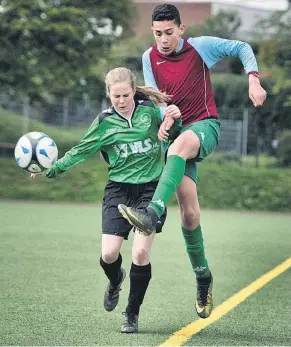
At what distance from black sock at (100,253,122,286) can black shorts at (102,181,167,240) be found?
0.84 feet

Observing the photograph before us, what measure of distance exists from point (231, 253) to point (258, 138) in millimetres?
16230

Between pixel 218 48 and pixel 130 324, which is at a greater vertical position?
pixel 218 48

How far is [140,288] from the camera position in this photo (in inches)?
278

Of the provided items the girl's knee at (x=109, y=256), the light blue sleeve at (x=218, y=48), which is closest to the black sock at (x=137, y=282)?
the girl's knee at (x=109, y=256)

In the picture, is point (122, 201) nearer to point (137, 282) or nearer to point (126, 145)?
point (126, 145)

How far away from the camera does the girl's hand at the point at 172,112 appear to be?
6.71m

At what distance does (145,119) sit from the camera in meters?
6.93

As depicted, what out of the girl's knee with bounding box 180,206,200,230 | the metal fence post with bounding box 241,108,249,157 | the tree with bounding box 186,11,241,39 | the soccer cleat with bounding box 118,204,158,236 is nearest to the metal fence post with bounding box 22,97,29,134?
the metal fence post with bounding box 241,108,249,157

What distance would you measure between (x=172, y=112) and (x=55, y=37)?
63.6 feet

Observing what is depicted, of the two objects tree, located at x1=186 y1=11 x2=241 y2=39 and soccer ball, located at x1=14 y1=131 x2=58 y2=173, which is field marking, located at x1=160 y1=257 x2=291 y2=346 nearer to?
soccer ball, located at x1=14 y1=131 x2=58 y2=173

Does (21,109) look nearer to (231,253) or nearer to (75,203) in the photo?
(75,203)

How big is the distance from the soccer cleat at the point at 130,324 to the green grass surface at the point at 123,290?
69 millimetres

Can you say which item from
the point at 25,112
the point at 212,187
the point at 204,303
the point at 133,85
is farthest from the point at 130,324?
the point at 25,112

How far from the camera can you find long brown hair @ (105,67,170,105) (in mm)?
6793
